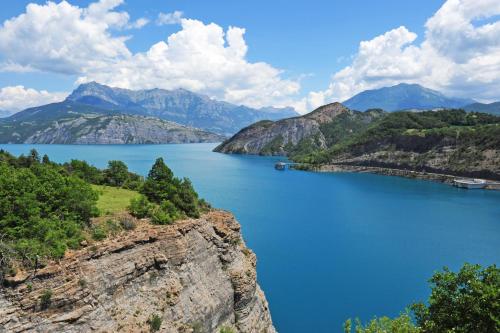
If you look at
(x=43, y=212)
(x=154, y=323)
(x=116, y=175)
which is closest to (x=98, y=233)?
(x=43, y=212)

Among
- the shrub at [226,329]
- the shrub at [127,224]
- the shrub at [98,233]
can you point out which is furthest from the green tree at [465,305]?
the shrub at [98,233]

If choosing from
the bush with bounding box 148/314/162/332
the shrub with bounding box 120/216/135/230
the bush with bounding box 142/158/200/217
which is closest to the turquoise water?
the bush with bounding box 142/158/200/217

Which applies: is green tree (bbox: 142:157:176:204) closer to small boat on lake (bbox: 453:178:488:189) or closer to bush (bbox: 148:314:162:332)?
bush (bbox: 148:314:162:332)

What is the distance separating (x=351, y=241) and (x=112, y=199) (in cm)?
6241

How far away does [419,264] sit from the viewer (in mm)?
75625

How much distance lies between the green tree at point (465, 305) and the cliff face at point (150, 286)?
19.8 metres

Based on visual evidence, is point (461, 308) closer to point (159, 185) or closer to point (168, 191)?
point (168, 191)

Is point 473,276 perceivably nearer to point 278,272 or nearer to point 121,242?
point 121,242

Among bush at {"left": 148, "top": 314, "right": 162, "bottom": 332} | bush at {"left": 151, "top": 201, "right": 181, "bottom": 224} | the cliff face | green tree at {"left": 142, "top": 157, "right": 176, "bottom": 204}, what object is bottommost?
bush at {"left": 148, "top": 314, "right": 162, "bottom": 332}

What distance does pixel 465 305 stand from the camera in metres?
26.9

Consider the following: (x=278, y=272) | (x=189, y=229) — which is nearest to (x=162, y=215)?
(x=189, y=229)

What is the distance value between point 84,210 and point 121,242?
5317 millimetres

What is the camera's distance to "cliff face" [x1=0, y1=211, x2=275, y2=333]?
28.8 m

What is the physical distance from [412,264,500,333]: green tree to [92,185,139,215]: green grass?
2974 cm
